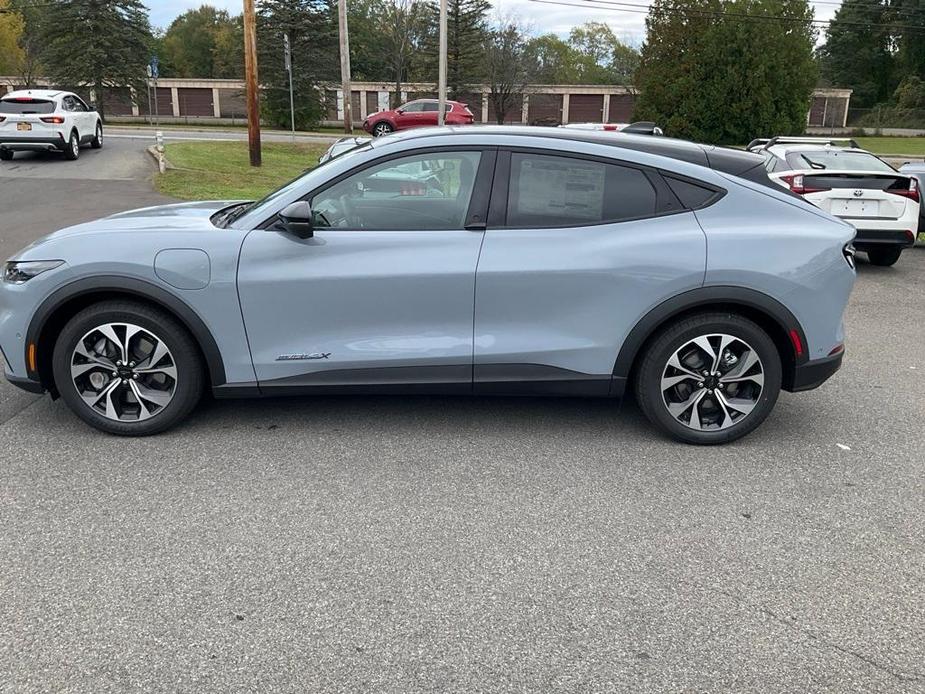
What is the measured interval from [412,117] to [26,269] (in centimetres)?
2965

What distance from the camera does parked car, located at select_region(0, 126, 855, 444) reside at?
420 cm

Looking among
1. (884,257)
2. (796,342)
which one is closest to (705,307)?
(796,342)

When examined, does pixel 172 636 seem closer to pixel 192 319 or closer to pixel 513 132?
pixel 192 319

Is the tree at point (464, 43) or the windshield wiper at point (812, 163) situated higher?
the tree at point (464, 43)

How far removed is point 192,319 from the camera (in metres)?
4.21

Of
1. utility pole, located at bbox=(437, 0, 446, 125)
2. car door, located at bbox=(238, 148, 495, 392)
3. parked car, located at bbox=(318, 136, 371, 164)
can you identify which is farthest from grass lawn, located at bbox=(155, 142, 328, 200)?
car door, located at bbox=(238, 148, 495, 392)

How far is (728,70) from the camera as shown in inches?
1437

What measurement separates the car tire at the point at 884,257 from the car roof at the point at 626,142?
7127mm

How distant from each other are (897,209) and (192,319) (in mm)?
8789

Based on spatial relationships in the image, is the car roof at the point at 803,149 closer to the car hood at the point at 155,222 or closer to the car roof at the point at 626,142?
the car roof at the point at 626,142

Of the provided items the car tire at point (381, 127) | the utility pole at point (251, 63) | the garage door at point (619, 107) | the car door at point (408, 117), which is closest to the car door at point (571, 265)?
the utility pole at point (251, 63)

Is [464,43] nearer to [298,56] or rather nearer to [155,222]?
[298,56]

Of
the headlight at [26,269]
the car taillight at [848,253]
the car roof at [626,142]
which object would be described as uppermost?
the car roof at [626,142]

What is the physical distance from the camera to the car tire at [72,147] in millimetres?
19328
